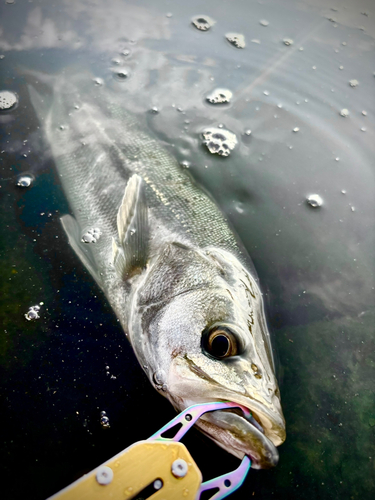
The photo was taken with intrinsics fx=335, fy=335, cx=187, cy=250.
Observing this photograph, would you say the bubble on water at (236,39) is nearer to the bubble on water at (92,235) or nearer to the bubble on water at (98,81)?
the bubble on water at (98,81)

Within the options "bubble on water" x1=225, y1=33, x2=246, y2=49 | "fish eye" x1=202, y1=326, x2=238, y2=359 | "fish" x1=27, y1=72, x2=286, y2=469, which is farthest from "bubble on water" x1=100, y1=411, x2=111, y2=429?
"bubble on water" x1=225, y1=33, x2=246, y2=49

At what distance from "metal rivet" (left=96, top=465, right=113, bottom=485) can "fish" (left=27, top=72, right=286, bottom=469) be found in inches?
14.9

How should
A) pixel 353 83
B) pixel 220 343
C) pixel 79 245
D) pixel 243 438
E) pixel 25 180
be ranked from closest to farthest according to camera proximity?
pixel 243 438, pixel 220 343, pixel 79 245, pixel 25 180, pixel 353 83

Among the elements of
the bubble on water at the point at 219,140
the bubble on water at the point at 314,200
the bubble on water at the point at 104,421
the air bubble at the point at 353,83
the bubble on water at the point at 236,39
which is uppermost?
the bubble on water at the point at 236,39

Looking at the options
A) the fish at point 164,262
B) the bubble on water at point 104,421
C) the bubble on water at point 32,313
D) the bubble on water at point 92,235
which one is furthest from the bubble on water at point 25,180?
the bubble on water at point 104,421

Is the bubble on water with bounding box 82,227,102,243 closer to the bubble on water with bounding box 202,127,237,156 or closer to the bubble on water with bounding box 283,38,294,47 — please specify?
the bubble on water with bounding box 202,127,237,156

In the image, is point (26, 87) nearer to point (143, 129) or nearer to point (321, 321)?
point (143, 129)

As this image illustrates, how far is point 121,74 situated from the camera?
9.57 ft

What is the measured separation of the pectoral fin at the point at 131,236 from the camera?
6.07 ft

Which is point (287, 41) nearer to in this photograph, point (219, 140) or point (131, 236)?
point (219, 140)

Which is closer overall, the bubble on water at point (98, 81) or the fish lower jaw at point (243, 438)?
the fish lower jaw at point (243, 438)

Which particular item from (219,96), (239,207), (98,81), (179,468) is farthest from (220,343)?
(98,81)

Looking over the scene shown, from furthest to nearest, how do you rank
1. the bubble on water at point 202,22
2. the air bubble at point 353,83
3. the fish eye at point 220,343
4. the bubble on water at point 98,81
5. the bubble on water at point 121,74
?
the bubble on water at point 202,22 → the air bubble at point 353,83 → the bubble on water at point 121,74 → the bubble on water at point 98,81 → the fish eye at point 220,343

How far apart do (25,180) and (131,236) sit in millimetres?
897
